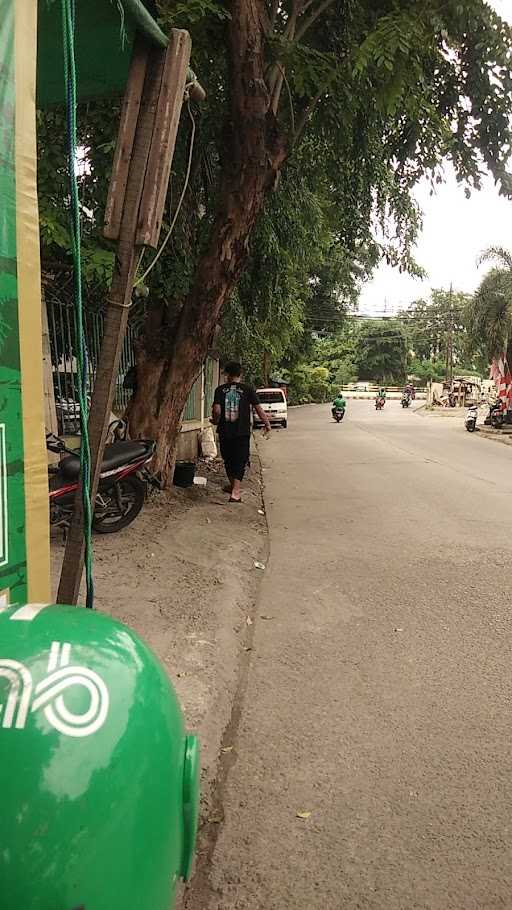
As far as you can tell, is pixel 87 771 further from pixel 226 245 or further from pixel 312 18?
pixel 312 18

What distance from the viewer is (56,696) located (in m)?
0.94

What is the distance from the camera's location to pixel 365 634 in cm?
411

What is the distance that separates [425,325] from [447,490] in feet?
224

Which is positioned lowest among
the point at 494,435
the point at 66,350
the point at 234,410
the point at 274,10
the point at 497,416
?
the point at 494,435

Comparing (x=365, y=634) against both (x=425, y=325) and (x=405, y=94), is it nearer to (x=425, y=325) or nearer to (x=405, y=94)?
(x=405, y=94)

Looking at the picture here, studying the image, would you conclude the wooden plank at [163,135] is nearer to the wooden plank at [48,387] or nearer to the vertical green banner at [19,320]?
the vertical green banner at [19,320]

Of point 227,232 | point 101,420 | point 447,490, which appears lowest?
point 447,490

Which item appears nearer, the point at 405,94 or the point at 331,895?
the point at 331,895

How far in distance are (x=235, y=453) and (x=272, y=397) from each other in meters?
18.1

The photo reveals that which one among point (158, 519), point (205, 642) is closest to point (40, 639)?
point (205, 642)

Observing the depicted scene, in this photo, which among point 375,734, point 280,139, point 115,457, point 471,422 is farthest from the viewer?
point 471,422

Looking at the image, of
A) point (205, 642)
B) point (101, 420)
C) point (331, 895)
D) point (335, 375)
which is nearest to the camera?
point (331, 895)

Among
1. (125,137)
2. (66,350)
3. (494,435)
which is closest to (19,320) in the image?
(125,137)

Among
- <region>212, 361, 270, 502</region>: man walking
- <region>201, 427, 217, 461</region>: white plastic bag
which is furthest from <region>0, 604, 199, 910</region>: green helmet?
<region>201, 427, 217, 461</region>: white plastic bag
